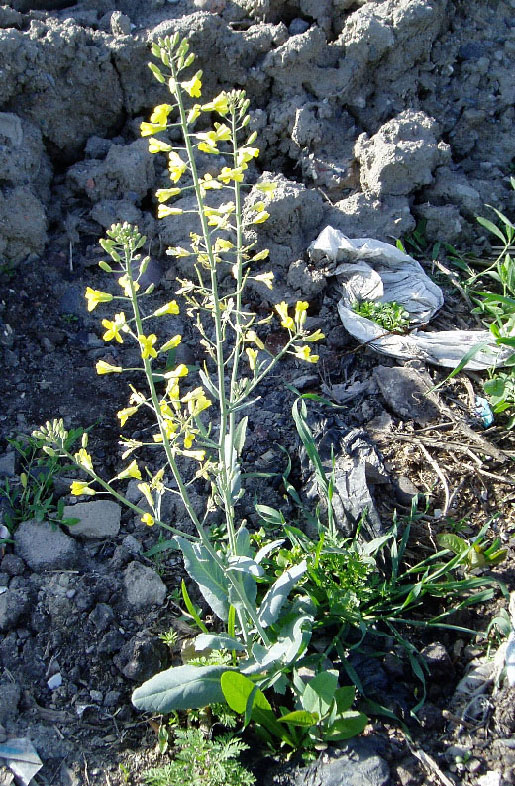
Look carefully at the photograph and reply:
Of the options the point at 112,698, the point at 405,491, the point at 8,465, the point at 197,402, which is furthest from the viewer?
the point at 8,465

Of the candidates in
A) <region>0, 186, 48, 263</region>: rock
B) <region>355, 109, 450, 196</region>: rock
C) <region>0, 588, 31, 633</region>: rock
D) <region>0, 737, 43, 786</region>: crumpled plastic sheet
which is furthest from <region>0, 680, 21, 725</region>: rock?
<region>355, 109, 450, 196</region>: rock

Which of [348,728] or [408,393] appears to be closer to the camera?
[348,728]

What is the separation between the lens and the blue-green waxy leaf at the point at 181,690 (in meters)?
2.26

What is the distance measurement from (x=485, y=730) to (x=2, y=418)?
263 cm

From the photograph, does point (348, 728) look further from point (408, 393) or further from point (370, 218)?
point (370, 218)

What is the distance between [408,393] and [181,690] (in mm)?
1891

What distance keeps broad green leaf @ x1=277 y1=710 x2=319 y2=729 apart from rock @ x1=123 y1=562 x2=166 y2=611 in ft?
2.62

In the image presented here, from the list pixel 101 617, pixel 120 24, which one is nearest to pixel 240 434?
pixel 101 617

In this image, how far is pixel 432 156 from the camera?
14.3 feet

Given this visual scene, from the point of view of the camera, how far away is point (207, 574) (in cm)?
258

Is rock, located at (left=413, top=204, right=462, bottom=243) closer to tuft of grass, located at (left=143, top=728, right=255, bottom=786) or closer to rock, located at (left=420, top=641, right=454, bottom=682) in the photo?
rock, located at (left=420, top=641, right=454, bottom=682)

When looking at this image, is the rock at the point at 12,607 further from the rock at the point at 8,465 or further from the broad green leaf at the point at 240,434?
the broad green leaf at the point at 240,434

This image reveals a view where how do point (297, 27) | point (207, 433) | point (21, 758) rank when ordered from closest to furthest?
point (21, 758)
point (207, 433)
point (297, 27)

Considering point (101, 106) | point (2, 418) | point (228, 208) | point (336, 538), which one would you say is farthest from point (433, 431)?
point (101, 106)
